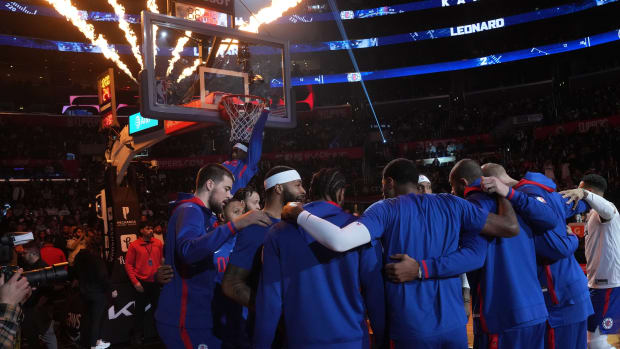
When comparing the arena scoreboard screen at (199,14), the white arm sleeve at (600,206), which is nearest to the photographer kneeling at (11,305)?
the white arm sleeve at (600,206)

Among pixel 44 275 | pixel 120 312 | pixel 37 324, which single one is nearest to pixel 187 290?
pixel 44 275

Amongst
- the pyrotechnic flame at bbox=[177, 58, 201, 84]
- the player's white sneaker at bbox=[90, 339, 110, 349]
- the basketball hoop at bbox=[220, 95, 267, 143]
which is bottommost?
the player's white sneaker at bbox=[90, 339, 110, 349]

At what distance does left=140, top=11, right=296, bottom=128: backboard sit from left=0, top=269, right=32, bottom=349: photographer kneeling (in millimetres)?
4028

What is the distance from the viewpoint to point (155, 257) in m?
8.03

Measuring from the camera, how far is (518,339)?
3.35m

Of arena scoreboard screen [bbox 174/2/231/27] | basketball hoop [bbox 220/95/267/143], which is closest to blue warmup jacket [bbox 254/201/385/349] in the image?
basketball hoop [bbox 220/95/267/143]

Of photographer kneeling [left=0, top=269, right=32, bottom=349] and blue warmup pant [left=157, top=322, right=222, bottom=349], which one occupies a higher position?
photographer kneeling [left=0, top=269, right=32, bottom=349]

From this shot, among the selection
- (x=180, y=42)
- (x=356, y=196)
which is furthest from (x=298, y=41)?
(x=180, y=42)

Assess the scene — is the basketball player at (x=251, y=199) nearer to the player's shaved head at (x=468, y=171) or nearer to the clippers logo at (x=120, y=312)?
the player's shaved head at (x=468, y=171)

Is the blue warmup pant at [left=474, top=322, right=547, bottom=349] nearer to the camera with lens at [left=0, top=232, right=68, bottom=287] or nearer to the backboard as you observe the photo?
the camera with lens at [left=0, top=232, right=68, bottom=287]

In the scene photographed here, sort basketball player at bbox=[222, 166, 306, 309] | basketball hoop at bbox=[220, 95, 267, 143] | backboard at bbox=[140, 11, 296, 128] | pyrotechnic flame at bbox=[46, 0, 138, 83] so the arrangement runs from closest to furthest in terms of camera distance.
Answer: basketball player at bbox=[222, 166, 306, 309]
backboard at bbox=[140, 11, 296, 128]
basketball hoop at bbox=[220, 95, 267, 143]
pyrotechnic flame at bbox=[46, 0, 138, 83]

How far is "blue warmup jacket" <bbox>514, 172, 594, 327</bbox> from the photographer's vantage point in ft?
12.3

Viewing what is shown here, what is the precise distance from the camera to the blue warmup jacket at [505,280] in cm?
334

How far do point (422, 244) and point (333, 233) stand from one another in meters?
0.69
